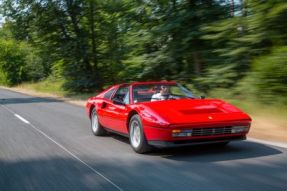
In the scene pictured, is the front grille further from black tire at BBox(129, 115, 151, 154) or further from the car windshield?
the car windshield

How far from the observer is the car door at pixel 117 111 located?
362 inches

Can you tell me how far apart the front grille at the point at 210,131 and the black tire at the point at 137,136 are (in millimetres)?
958

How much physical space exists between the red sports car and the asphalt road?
316mm

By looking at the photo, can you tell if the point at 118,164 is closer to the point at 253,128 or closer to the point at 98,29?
the point at 253,128

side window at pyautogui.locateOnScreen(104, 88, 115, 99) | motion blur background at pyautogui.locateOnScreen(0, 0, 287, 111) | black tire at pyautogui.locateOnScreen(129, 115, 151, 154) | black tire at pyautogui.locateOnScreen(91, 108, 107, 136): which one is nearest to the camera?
black tire at pyautogui.locateOnScreen(129, 115, 151, 154)

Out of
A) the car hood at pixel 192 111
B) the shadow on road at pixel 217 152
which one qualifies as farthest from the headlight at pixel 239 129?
the shadow on road at pixel 217 152

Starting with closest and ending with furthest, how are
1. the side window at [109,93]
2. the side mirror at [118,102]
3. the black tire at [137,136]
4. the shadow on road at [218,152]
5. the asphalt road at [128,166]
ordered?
the asphalt road at [128,166]
the shadow on road at [218,152]
the black tire at [137,136]
the side mirror at [118,102]
the side window at [109,93]

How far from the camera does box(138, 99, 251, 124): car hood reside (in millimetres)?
7762

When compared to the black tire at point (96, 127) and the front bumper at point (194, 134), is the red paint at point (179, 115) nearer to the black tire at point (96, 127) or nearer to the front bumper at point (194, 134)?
the front bumper at point (194, 134)

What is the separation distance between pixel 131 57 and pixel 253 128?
11995 mm

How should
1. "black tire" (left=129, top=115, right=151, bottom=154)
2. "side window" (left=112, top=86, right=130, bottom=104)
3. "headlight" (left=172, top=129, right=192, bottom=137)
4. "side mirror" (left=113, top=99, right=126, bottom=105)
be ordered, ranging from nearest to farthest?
"headlight" (left=172, top=129, right=192, bottom=137), "black tire" (left=129, top=115, right=151, bottom=154), "side mirror" (left=113, top=99, right=126, bottom=105), "side window" (left=112, top=86, right=130, bottom=104)

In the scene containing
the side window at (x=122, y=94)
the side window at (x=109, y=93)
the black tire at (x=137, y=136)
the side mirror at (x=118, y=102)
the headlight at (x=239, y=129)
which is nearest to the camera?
the headlight at (x=239, y=129)

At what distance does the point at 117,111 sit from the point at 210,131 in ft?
7.66

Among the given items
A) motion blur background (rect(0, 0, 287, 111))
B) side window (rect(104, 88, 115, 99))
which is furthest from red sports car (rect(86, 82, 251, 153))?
motion blur background (rect(0, 0, 287, 111))
